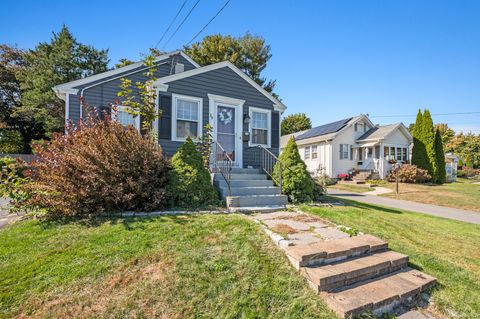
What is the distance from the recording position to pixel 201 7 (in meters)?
7.20

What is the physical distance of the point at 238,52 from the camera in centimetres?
2306

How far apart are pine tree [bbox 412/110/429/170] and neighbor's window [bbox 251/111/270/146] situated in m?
17.3

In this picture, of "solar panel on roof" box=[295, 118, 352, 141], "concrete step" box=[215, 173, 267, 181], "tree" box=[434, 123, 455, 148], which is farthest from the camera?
"tree" box=[434, 123, 455, 148]

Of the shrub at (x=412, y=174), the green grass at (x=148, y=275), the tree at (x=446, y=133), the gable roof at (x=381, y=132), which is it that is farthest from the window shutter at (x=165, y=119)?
the tree at (x=446, y=133)

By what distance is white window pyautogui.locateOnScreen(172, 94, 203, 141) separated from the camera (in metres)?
7.78

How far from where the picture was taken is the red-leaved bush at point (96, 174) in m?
4.34

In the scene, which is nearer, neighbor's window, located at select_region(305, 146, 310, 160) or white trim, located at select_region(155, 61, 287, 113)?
white trim, located at select_region(155, 61, 287, 113)

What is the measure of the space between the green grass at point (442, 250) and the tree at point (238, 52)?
1980cm

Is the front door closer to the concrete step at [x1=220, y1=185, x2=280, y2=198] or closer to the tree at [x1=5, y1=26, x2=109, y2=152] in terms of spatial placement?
the concrete step at [x1=220, y1=185, x2=280, y2=198]

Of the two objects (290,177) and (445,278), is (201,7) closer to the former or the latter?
(290,177)

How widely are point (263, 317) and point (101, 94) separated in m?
8.90

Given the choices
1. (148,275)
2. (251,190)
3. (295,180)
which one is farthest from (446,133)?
(148,275)

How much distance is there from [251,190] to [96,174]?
3.57 metres

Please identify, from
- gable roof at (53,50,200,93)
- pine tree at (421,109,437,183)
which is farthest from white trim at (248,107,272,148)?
pine tree at (421,109,437,183)
